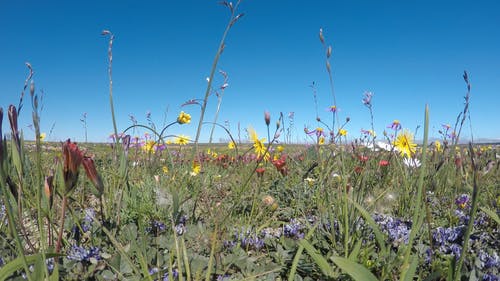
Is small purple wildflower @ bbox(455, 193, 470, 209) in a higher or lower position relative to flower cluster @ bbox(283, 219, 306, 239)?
higher

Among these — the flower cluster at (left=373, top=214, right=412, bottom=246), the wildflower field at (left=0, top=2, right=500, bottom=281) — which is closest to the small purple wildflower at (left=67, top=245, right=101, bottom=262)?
the wildflower field at (left=0, top=2, right=500, bottom=281)

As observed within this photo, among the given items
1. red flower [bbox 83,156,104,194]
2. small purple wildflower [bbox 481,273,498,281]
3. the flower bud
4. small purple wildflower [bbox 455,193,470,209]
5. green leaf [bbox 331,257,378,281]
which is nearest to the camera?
green leaf [bbox 331,257,378,281]

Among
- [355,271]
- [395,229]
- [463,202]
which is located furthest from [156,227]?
[463,202]

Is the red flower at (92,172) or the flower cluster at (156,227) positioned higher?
the red flower at (92,172)

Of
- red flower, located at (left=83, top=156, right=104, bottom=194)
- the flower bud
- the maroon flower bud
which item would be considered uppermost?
the flower bud

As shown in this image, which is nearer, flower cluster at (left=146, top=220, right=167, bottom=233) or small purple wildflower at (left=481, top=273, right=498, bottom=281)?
small purple wildflower at (left=481, top=273, right=498, bottom=281)

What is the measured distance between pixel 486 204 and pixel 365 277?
7.20ft

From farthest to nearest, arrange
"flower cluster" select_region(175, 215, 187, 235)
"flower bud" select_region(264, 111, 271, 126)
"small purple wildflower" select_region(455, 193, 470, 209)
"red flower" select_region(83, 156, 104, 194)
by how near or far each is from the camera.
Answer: "small purple wildflower" select_region(455, 193, 470, 209) < "flower cluster" select_region(175, 215, 187, 235) < "flower bud" select_region(264, 111, 271, 126) < "red flower" select_region(83, 156, 104, 194)

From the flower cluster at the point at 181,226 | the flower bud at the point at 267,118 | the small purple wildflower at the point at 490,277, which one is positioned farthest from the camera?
the flower cluster at the point at 181,226

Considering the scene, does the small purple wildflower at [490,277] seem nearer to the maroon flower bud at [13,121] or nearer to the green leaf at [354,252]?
the green leaf at [354,252]

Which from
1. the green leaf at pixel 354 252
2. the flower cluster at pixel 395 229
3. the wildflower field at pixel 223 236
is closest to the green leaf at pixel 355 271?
the wildflower field at pixel 223 236

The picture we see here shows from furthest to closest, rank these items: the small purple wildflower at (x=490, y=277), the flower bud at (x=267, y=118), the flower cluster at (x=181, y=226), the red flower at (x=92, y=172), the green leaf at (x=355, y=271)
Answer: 1. the flower cluster at (x=181, y=226)
2. the flower bud at (x=267, y=118)
3. the small purple wildflower at (x=490, y=277)
4. the red flower at (x=92, y=172)
5. the green leaf at (x=355, y=271)

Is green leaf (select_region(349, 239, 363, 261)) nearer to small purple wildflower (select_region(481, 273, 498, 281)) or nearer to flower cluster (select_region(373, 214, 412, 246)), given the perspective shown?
flower cluster (select_region(373, 214, 412, 246))

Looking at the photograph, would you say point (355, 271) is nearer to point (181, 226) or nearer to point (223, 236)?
point (223, 236)
